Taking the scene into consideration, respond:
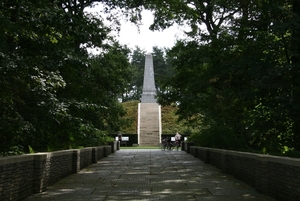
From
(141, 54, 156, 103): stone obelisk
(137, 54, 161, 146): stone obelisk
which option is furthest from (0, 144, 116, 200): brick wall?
→ (141, 54, 156, 103): stone obelisk

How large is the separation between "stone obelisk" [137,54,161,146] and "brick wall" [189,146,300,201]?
115ft

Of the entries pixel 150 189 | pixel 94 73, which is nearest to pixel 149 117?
pixel 94 73

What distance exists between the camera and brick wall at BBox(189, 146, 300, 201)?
7.23 meters

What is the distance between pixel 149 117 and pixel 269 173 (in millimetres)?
46466

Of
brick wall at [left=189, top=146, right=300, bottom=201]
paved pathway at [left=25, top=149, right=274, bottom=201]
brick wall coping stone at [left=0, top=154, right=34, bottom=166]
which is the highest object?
brick wall coping stone at [left=0, top=154, right=34, bottom=166]

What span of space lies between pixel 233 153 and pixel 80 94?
605cm

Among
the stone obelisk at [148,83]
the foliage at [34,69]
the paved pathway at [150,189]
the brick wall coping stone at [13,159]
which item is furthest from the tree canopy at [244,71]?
the stone obelisk at [148,83]

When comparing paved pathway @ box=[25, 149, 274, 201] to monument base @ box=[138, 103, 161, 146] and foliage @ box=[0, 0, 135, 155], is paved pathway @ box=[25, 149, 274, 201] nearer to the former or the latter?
foliage @ box=[0, 0, 135, 155]

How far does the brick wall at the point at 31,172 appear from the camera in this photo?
277 inches

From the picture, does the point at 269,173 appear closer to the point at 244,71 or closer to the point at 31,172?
the point at 244,71

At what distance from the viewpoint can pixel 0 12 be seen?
8.73 m

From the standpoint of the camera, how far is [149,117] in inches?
2173

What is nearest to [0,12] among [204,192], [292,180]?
[204,192]

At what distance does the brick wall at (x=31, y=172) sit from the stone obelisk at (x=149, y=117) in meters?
34.9
